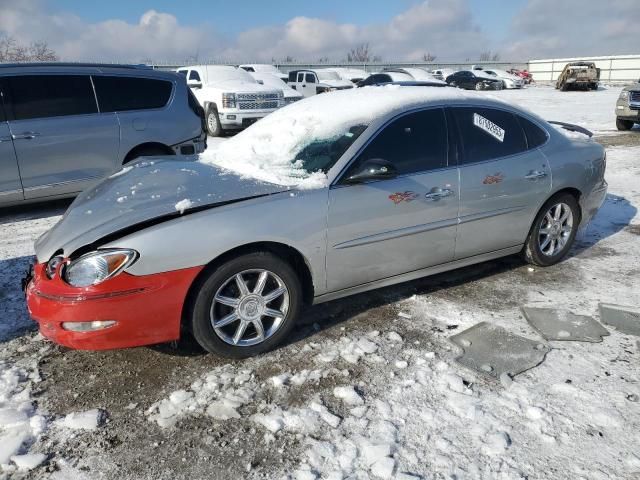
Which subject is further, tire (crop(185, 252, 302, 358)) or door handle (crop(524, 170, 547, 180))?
door handle (crop(524, 170, 547, 180))

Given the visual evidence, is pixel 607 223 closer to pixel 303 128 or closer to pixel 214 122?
pixel 303 128

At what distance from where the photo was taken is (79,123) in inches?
247

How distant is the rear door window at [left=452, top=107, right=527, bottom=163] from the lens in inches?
155

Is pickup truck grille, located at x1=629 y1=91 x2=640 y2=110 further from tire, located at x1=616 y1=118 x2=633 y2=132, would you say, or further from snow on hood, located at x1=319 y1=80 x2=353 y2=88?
snow on hood, located at x1=319 y1=80 x2=353 y2=88


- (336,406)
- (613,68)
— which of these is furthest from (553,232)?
(613,68)

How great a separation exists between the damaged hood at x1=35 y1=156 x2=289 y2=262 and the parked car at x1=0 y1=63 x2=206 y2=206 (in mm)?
2810

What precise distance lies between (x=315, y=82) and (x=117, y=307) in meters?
20.8

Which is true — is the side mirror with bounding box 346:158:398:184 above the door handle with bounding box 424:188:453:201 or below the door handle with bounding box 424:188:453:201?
above

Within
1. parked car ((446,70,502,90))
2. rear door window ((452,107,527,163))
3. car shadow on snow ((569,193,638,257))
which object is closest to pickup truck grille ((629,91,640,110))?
car shadow on snow ((569,193,638,257))

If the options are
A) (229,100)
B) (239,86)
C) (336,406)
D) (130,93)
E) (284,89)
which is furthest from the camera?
(284,89)

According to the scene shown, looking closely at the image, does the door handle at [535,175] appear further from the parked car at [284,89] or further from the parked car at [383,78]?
the parked car at [383,78]

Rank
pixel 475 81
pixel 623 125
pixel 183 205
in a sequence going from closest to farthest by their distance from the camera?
pixel 183 205
pixel 623 125
pixel 475 81

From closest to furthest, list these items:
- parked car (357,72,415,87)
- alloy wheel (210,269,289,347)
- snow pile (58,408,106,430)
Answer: snow pile (58,408,106,430)
alloy wheel (210,269,289,347)
parked car (357,72,415,87)

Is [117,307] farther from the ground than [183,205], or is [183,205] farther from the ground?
[183,205]
